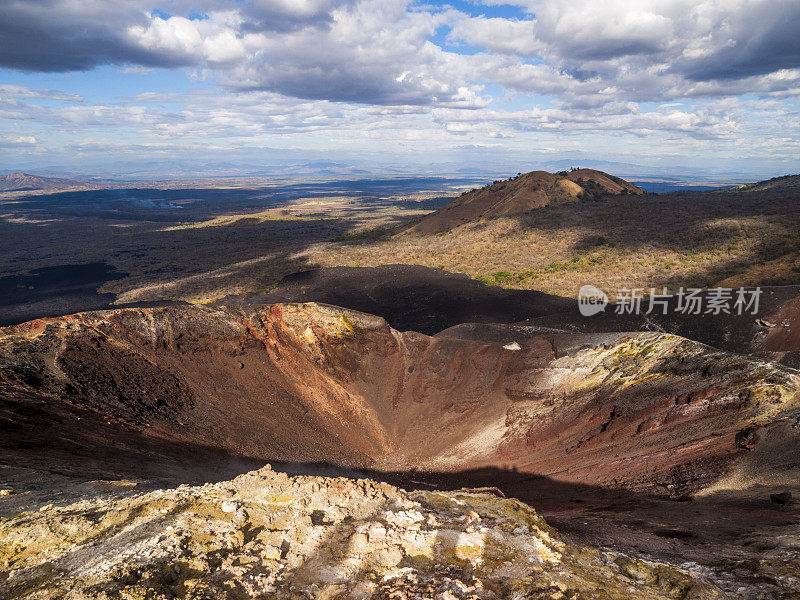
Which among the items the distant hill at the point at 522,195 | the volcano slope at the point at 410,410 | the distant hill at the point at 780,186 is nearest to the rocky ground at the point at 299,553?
the volcano slope at the point at 410,410

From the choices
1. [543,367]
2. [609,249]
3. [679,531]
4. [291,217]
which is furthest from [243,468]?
[291,217]

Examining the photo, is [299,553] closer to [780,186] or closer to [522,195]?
[522,195]

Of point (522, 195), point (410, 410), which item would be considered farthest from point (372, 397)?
point (522, 195)

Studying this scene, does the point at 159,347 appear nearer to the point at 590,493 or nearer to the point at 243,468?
the point at 243,468

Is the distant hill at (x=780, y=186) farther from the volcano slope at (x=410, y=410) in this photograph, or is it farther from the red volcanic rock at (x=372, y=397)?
the volcano slope at (x=410, y=410)

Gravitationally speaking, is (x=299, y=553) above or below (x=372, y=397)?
above
